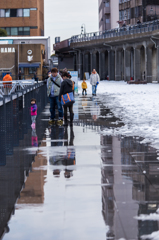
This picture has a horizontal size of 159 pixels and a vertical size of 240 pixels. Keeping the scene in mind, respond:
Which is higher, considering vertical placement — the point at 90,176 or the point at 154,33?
the point at 154,33

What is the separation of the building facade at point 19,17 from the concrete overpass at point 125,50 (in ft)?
42.5

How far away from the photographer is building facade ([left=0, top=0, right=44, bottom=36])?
110312 mm

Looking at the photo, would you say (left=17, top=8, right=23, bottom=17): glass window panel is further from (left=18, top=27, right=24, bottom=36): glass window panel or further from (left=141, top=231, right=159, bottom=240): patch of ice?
(left=141, top=231, right=159, bottom=240): patch of ice

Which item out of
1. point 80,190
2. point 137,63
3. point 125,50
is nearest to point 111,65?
point 125,50

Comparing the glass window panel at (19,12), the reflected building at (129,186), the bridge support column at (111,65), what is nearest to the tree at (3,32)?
the glass window panel at (19,12)

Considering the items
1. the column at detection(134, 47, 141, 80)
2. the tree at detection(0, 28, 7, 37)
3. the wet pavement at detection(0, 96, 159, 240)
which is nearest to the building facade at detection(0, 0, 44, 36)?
the tree at detection(0, 28, 7, 37)

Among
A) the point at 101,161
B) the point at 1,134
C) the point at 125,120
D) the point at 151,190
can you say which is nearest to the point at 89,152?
the point at 101,161

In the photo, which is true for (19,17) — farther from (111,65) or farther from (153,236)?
(153,236)

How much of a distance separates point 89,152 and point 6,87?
18.3m

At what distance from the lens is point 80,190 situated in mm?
6742

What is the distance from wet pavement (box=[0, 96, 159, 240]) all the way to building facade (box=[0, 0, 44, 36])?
333 feet

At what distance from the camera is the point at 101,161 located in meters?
9.00

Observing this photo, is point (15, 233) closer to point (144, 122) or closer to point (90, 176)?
point (90, 176)

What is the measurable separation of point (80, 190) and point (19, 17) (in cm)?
10764
